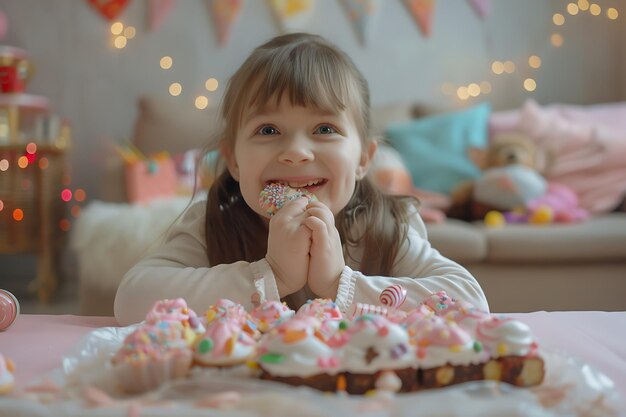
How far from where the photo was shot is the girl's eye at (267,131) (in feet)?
3.30

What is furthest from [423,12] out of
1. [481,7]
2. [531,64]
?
[531,64]

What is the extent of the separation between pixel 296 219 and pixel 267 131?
6.8 inches

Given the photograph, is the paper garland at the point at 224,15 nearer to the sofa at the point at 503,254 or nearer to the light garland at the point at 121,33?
the light garland at the point at 121,33

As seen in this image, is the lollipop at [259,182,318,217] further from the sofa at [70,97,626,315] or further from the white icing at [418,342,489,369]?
the sofa at [70,97,626,315]

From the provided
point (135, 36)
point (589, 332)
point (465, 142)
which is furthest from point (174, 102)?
point (589, 332)

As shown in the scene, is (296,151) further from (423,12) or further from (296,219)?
(423,12)

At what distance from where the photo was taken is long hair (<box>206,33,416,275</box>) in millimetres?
1006

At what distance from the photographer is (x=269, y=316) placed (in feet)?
2.20

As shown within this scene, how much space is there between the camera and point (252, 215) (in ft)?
3.90

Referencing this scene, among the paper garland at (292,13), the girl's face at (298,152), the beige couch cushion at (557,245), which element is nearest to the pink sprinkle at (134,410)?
the girl's face at (298,152)

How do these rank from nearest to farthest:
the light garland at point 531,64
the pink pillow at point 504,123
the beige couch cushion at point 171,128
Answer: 1. the pink pillow at point 504,123
2. the beige couch cushion at point 171,128
3. the light garland at point 531,64

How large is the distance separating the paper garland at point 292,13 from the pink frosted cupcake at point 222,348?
10.7ft

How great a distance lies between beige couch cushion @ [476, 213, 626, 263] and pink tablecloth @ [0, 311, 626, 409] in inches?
58.6

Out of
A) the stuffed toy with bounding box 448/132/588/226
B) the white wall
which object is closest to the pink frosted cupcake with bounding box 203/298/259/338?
the stuffed toy with bounding box 448/132/588/226
